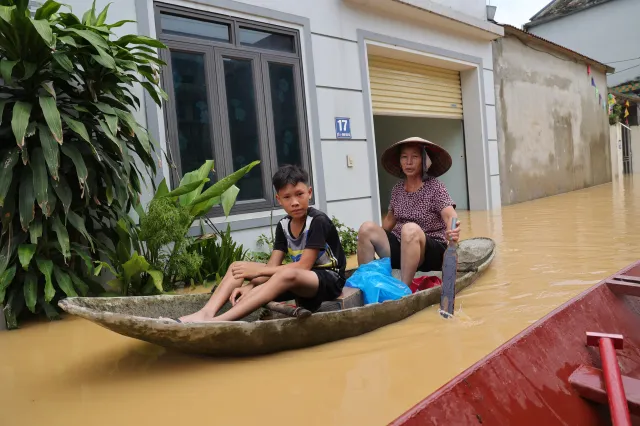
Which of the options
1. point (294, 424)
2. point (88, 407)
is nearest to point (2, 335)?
point (88, 407)

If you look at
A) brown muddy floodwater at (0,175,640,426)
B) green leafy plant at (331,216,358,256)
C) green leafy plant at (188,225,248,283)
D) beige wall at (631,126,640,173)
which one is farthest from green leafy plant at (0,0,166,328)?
beige wall at (631,126,640,173)

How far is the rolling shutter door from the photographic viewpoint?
27.0ft

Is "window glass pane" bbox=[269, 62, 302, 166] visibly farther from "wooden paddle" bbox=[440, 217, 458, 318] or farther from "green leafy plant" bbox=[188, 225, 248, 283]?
"wooden paddle" bbox=[440, 217, 458, 318]

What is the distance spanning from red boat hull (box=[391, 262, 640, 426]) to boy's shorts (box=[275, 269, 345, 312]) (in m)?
1.47

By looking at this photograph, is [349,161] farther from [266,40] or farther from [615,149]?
[615,149]

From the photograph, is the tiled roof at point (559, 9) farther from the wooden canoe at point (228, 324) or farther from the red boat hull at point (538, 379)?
the red boat hull at point (538, 379)

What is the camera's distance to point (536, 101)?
12250mm

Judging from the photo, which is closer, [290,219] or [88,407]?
[88,407]

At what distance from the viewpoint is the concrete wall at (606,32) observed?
20234 millimetres

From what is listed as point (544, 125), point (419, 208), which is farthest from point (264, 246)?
point (544, 125)

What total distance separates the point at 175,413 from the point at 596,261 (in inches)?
171

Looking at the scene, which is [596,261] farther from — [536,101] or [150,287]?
[536,101]

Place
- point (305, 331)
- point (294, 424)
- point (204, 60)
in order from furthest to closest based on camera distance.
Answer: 1. point (204, 60)
2. point (305, 331)
3. point (294, 424)

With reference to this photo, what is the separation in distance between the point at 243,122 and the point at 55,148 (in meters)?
2.61
